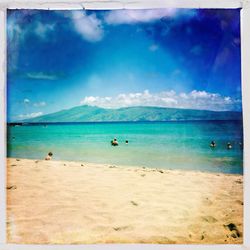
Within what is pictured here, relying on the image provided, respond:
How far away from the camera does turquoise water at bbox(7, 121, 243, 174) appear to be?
2.65 meters

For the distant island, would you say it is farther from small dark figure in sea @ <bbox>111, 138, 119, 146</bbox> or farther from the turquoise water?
small dark figure in sea @ <bbox>111, 138, 119, 146</bbox>

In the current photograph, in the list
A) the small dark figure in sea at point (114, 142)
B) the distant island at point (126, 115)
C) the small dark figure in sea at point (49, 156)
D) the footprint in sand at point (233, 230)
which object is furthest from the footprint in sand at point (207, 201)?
the small dark figure in sea at point (49, 156)

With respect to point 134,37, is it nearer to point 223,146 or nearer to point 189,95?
point 189,95

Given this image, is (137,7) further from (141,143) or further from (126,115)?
(141,143)

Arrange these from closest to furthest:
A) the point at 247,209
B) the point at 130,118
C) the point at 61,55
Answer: the point at 247,209 < the point at 61,55 < the point at 130,118

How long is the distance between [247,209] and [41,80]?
187 cm

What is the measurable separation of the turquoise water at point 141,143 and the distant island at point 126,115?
0.06 metres

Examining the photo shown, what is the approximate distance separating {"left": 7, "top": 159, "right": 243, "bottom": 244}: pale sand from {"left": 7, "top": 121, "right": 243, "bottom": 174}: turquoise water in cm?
10

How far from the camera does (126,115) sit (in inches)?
115

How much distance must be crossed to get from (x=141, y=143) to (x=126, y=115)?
0.95ft

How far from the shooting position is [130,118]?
292 centimetres

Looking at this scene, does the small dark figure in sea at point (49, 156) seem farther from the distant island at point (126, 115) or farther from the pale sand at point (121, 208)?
the distant island at point (126, 115)

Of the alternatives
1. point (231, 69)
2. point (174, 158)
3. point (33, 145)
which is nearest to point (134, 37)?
point (231, 69)

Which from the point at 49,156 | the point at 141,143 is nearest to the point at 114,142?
the point at 141,143
